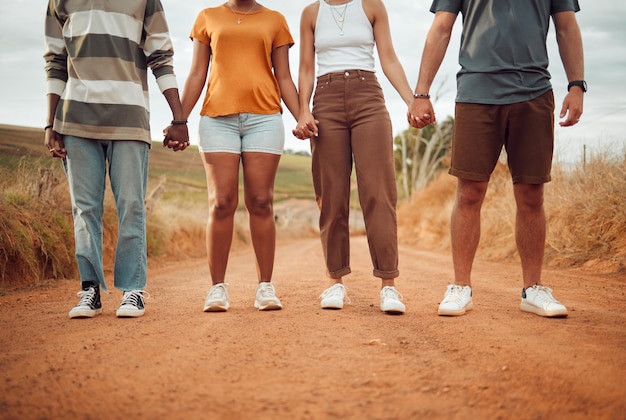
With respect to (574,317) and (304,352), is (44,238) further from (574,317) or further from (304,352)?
(574,317)

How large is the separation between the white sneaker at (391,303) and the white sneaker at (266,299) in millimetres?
727

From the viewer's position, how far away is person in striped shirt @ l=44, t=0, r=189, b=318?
3982mm

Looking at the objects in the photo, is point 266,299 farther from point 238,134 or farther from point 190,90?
point 190,90

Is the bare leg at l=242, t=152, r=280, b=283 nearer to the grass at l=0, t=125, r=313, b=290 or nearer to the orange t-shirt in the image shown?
the orange t-shirt

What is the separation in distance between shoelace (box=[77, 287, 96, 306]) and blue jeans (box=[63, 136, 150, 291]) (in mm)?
87

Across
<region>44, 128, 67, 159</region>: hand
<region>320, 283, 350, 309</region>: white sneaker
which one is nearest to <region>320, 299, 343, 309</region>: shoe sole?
<region>320, 283, 350, 309</region>: white sneaker

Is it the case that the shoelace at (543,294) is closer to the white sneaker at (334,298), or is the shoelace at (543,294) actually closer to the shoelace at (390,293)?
the shoelace at (390,293)

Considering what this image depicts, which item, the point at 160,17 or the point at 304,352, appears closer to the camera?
the point at 304,352

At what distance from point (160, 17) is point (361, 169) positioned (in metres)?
1.79

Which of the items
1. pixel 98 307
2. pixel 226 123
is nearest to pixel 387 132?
pixel 226 123

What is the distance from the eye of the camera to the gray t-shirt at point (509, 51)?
12.6 ft

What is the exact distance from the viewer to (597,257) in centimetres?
710

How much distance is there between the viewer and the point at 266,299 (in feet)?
13.4

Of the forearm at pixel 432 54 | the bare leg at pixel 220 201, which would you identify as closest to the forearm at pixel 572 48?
the forearm at pixel 432 54
